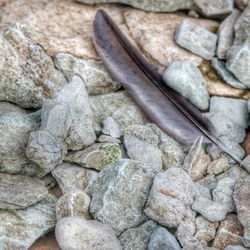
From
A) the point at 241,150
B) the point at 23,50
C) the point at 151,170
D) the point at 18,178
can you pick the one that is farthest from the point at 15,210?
the point at 241,150

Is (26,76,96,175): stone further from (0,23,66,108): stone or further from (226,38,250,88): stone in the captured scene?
(226,38,250,88): stone

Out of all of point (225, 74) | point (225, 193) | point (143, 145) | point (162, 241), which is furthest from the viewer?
point (225, 74)

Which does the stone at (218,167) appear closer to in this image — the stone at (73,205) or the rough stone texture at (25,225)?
the stone at (73,205)

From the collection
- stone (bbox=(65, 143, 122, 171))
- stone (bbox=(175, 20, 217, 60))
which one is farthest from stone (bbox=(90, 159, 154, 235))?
stone (bbox=(175, 20, 217, 60))

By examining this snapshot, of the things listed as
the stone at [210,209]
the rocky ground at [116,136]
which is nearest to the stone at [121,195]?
the rocky ground at [116,136]

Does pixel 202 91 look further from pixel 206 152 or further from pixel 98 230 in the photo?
pixel 98 230

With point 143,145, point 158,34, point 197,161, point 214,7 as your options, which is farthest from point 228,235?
point 214,7

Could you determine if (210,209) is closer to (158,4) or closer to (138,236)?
(138,236)
